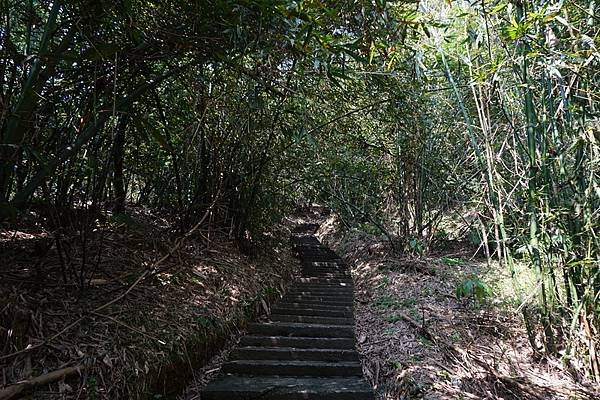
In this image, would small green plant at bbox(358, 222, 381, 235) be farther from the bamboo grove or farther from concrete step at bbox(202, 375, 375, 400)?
concrete step at bbox(202, 375, 375, 400)

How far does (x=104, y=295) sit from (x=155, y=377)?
26.4 inches

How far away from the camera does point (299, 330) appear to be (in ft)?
11.7

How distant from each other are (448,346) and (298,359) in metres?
1.25

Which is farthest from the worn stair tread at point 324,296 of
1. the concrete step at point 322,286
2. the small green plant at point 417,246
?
the small green plant at point 417,246

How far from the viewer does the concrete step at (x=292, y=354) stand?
3.00 m

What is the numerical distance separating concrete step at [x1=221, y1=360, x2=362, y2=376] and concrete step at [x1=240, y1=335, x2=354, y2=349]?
0.36m

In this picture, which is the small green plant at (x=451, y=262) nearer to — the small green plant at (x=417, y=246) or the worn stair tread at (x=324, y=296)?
the small green plant at (x=417, y=246)

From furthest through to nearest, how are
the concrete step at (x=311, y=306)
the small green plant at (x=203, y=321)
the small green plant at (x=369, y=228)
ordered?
the small green plant at (x=369, y=228) < the concrete step at (x=311, y=306) < the small green plant at (x=203, y=321)

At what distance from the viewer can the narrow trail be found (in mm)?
2498

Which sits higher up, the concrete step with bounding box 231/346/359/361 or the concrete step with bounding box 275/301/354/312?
the concrete step with bounding box 275/301/354/312

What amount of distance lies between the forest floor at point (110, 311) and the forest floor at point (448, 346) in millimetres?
1314

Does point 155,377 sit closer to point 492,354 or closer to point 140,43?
point 140,43

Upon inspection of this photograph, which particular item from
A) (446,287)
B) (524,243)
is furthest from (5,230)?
(446,287)

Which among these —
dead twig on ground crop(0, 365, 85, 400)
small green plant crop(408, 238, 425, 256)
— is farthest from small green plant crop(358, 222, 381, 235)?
A: dead twig on ground crop(0, 365, 85, 400)
